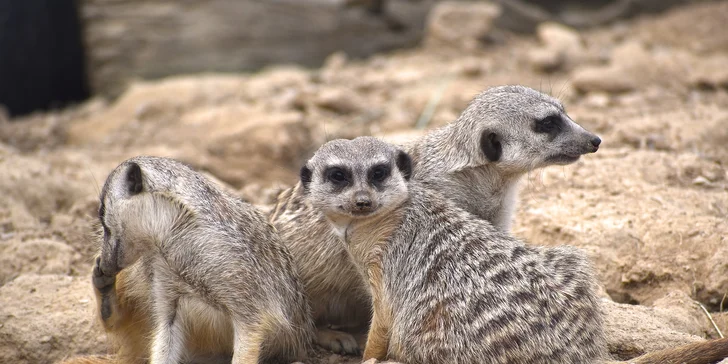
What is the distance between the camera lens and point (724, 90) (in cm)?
739

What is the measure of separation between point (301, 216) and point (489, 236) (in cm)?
105

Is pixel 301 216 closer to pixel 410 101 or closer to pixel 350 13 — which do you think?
pixel 410 101

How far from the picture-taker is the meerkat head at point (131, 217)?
10.9ft

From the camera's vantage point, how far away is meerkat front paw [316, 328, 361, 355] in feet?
12.7

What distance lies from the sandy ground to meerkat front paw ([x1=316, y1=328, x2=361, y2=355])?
0.21ft

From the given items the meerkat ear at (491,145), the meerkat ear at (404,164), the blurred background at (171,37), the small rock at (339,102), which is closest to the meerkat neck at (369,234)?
the meerkat ear at (404,164)

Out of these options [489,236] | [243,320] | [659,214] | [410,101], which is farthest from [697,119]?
[243,320]

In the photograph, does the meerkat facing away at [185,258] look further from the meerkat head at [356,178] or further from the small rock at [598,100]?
the small rock at [598,100]

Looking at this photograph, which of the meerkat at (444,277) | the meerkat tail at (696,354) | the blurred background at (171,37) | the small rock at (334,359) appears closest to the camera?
the meerkat tail at (696,354)

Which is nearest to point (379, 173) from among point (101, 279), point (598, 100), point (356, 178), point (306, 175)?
point (356, 178)

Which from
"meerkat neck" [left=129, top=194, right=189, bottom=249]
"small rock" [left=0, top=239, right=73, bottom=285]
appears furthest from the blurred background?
"meerkat neck" [left=129, top=194, right=189, bottom=249]

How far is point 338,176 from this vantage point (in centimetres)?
366

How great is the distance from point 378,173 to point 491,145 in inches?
26.6

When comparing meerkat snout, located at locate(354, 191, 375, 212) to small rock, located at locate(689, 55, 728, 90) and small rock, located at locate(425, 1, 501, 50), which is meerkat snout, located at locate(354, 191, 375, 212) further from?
small rock, located at locate(425, 1, 501, 50)
